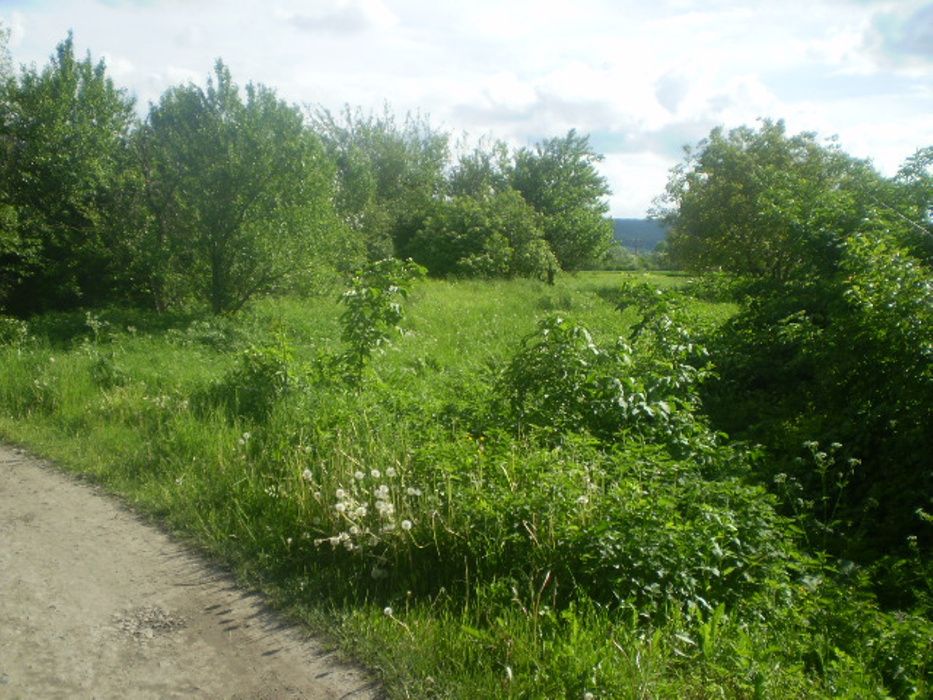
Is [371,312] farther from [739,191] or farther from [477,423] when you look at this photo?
[739,191]

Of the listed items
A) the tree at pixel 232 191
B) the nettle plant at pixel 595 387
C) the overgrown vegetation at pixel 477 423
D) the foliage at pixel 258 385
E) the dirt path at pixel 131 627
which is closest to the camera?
Result: the dirt path at pixel 131 627

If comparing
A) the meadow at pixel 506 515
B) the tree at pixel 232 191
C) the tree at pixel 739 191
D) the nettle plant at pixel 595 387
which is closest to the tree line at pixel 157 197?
the tree at pixel 232 191

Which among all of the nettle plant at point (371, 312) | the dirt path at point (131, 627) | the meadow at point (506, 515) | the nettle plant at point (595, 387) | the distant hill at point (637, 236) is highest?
the distant hill at point (637, 236)

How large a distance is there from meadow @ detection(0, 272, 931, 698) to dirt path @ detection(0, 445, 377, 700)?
215 mm

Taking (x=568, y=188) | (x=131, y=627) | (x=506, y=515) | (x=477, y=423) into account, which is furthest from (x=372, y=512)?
(x=568, y=188)

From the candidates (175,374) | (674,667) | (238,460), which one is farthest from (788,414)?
(175,374)

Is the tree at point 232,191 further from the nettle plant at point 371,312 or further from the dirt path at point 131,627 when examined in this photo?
the dirt path at point 131,627

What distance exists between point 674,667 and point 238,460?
387 cm

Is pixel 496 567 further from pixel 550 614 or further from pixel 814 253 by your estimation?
pixel 814 253

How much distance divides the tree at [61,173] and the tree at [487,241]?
13479mm

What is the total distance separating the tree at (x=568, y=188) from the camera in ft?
107

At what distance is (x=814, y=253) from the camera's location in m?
8.97

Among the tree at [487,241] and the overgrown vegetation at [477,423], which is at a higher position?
the tree at [487,241]

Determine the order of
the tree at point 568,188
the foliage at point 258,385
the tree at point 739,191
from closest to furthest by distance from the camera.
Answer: the foliage at point 258,385
the tree at point 739,191
the tree at point 568,188
